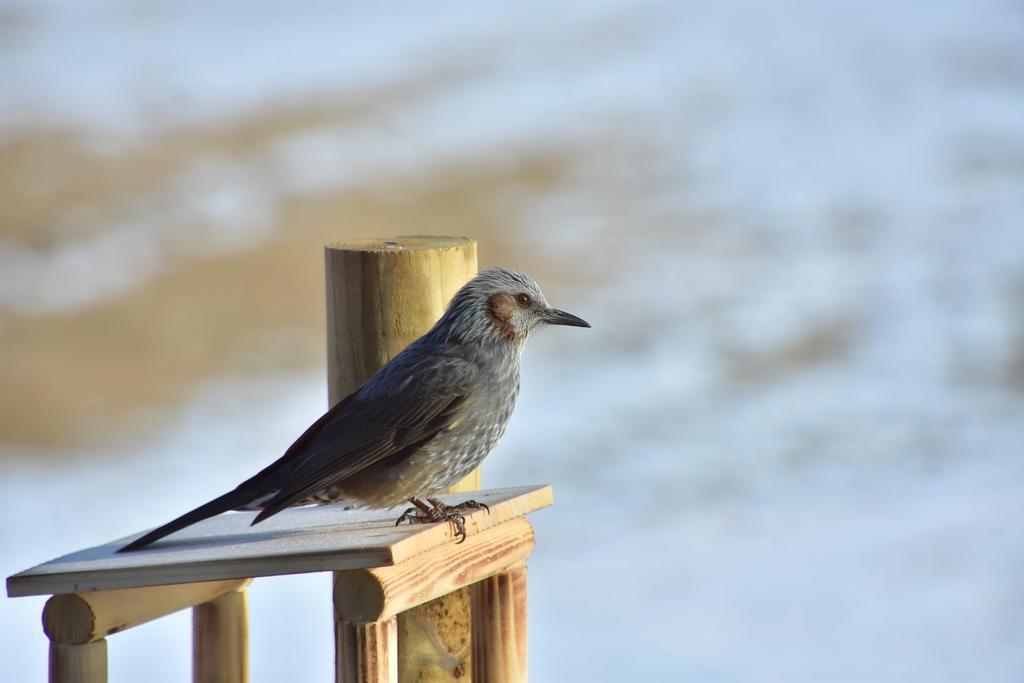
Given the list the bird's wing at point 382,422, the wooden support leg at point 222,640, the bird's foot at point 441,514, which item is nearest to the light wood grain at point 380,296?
the bird's wing at point 382,422

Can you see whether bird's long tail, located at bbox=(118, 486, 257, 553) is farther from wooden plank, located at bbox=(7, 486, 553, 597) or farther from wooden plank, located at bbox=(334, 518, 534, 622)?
wooden plank, located at bbox=(334, 518, 534, 622)

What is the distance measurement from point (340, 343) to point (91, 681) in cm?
118

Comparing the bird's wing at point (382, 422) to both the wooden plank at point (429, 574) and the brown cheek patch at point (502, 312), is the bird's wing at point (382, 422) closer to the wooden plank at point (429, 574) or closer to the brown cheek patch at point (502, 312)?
the brown cheek patch at point (502, 312)

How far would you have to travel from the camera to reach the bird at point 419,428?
3.36 metres

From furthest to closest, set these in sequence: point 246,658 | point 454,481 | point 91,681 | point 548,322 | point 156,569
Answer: point 246,658
point 548,322
point 454,481
point 91,681
point 156,569

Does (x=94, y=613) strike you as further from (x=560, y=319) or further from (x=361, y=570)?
(x=560, y=319)

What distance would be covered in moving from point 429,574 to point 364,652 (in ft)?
1.02

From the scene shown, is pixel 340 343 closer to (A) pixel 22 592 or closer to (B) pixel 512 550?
(B) pixel 512 550

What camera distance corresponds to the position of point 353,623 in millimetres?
3068

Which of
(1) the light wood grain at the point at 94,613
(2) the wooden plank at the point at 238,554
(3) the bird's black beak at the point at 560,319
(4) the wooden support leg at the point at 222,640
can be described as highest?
(3) the bird's black beak at the point at 560,319

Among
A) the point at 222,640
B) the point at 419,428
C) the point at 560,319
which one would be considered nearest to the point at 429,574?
the point at 419,428

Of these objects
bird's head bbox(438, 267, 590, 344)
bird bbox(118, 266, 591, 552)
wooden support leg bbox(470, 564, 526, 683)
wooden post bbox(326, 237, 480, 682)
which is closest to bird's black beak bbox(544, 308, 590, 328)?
bird's head bbox(438, 267, 590, 344)

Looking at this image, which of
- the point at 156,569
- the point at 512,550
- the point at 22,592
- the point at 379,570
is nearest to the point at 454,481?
the point at 512,550

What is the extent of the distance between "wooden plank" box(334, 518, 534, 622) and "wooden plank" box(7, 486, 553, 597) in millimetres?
40
